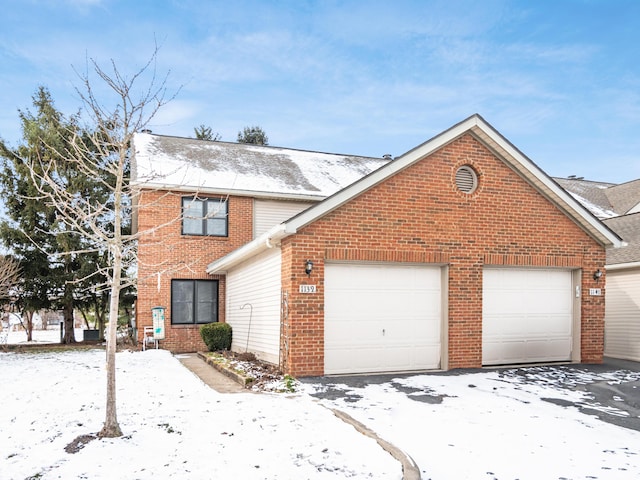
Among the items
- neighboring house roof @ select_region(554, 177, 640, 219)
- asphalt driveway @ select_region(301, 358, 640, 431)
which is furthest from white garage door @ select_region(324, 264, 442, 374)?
neighboring house roof @ select_region(554, 177, 640, 219)

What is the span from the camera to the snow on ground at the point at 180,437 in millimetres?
5078

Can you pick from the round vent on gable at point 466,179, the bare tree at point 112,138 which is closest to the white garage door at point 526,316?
the round vent on gable at point 466,179

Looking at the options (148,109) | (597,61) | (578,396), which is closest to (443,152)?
(578,396)

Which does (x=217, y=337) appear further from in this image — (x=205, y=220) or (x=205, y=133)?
(x=205, y=133)

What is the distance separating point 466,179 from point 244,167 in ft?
31.9

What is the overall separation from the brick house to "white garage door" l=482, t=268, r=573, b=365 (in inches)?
1.1

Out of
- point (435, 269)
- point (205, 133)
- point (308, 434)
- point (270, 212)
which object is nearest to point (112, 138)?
point (308, 434)

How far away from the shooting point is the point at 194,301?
17.7 m

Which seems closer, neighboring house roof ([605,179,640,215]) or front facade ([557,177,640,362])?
front facade ([557,177,640,362])

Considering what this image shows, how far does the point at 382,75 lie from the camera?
734 inches

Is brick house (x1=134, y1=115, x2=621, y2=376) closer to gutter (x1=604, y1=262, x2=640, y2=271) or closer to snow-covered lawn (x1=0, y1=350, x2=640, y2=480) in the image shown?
snow-covered lawn (x1=0, y1=350, x2=640, y2=480)

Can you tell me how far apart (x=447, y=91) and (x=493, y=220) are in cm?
919

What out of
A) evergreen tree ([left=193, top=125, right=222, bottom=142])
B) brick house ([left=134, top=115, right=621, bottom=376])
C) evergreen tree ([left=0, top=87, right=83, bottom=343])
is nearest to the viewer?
brick house ([left=134, top=115, right=621, bottom=376])

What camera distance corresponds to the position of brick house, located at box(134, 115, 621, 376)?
34.5 ft
